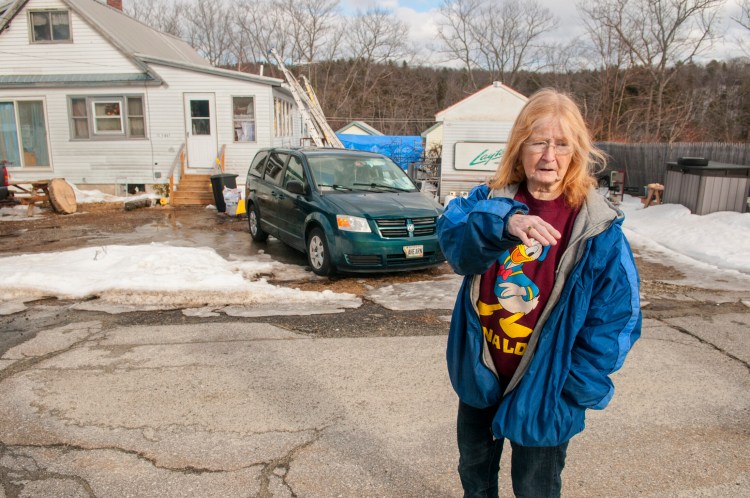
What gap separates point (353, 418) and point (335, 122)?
4095cm

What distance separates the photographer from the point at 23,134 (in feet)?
55.4

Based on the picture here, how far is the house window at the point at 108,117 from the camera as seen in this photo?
54.0 feet

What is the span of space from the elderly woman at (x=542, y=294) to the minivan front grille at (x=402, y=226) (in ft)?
16.2

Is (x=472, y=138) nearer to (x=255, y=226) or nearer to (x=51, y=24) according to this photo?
(x=255, y=226)

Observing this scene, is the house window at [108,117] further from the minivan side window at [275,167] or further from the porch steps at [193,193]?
the minivan side window at [275,167]

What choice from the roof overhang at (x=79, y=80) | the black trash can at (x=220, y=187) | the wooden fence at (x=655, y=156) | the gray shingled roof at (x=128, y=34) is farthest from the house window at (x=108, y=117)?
the wooden fence at (x=655, y=156)

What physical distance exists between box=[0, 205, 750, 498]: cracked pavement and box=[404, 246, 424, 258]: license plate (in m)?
1.67

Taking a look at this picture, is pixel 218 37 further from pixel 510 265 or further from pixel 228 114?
pixel 510 265

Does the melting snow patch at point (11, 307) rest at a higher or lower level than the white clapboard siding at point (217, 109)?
lower

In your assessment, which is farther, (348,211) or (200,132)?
(200,132)

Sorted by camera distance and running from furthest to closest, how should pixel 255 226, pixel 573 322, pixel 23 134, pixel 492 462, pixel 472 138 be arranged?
pixel 23 134 < pixel 472 138 < pixel 255 226 < pixel 492 462 < pixel 573 322

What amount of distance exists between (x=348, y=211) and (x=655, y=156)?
13.0 meters

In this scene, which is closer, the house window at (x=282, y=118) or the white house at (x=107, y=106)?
the white house at (x=107, y=106)

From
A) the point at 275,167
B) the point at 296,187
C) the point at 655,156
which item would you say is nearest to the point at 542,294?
the point at 296,187
